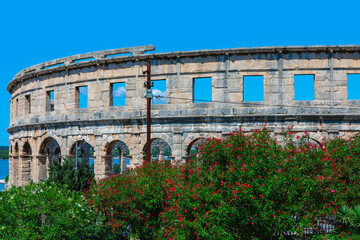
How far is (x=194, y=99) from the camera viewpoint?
21.8 meters

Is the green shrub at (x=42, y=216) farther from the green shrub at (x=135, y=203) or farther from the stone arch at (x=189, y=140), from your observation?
the stone arch at (x=189, y=140)

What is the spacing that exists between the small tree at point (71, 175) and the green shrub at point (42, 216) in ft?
25.5

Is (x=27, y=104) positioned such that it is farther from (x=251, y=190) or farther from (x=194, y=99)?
(x=251, y=190)

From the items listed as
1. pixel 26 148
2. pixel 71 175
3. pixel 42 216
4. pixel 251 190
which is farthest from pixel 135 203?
pixel 26 148

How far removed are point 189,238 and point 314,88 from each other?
46.0 ft

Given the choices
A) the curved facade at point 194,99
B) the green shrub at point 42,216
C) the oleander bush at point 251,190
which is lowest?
the green shrub at point 42,216

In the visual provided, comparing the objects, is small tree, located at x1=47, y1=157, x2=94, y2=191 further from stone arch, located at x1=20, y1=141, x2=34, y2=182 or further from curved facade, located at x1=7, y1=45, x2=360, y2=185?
stone arch, located at x1=20, y1=141, x2=34, y2=182

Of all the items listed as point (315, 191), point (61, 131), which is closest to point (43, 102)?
point (61, 131)

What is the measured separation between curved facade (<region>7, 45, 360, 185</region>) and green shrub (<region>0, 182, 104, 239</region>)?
9.98 meters

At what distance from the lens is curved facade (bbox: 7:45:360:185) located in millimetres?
20609

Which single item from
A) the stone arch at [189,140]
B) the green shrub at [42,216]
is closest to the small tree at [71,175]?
the stone arch at [189,140]

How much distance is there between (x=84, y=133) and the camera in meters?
24.0

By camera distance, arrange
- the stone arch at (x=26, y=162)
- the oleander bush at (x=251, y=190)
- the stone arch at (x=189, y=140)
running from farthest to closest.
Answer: the stone arch at (x=26, y=162)
the stone arch at (x=189, y=140)
the oleander bush at (x=251, y=190)

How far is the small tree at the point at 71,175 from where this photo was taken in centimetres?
2043
